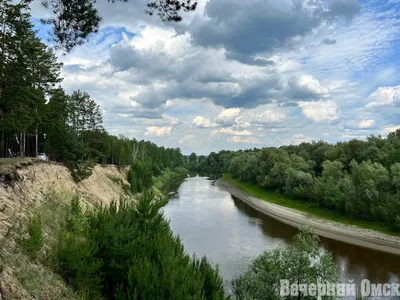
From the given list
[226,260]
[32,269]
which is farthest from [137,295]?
[226,260]

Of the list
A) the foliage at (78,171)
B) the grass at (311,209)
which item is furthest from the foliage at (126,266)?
the grass at (311,209)

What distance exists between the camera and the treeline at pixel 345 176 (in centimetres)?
4531

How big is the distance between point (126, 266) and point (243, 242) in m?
24.7

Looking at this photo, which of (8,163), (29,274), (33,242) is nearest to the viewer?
(29,274)

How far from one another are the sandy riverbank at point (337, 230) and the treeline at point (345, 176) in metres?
3.31

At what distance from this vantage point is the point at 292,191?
66250 mm

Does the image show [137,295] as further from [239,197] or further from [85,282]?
[239,197]

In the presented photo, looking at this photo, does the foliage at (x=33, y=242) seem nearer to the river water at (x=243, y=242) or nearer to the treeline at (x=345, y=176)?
the river water at (x=243, y=242)

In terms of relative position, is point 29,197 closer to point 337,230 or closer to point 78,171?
point 78,171

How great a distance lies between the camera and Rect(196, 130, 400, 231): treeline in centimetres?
4531

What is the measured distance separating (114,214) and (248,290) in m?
8.17

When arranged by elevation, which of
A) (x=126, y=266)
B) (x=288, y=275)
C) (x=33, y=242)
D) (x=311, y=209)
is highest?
(x=33, y=242)

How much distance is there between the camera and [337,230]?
4400 centimetres

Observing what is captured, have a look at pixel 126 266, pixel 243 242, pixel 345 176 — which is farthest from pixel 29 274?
pixel 345 176
